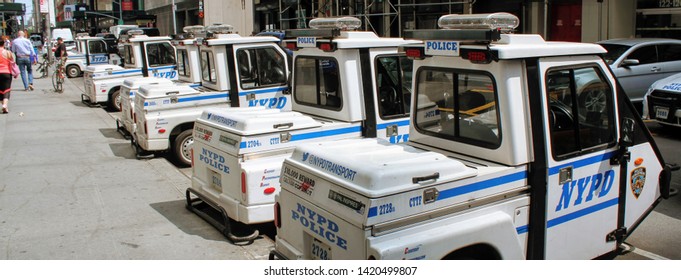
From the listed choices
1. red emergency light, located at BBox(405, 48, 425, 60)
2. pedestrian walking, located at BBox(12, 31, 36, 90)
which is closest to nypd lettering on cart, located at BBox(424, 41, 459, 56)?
red emergency light, located at BBox(405, 48, 425, 60)

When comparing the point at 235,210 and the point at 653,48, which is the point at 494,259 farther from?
the point at 653,48

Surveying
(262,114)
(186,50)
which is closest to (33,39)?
(186,50)

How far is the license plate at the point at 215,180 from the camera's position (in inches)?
256

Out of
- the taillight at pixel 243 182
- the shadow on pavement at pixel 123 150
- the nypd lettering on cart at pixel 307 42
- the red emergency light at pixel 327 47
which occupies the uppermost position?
the nypd lettering on cart at pixel 307 42

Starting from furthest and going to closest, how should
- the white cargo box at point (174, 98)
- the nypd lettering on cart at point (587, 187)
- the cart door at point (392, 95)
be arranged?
the white cargo box at point (174, 98) < the cart door at point (392, 95) < the nypd lettering on cart at point (587, 187)

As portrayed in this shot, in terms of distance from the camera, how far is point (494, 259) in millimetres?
4047

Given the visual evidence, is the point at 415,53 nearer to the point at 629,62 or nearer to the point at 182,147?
the point at 182,147

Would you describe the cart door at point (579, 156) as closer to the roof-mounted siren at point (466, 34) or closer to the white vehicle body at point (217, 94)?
the roof-mounted siren at point (466, 34)

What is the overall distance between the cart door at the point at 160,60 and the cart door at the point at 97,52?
10473 millimetres

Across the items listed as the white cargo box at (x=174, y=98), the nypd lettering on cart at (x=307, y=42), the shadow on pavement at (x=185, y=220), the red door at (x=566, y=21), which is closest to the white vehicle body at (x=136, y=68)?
the white cargo box at (x=174, y=98)

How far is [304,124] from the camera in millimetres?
6414

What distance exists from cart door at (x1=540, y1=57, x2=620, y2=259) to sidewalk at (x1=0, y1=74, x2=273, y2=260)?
106 inches

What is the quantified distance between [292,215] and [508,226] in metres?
1.44

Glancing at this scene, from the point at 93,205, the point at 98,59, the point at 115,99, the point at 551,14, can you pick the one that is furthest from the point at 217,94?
the point at 98,59
